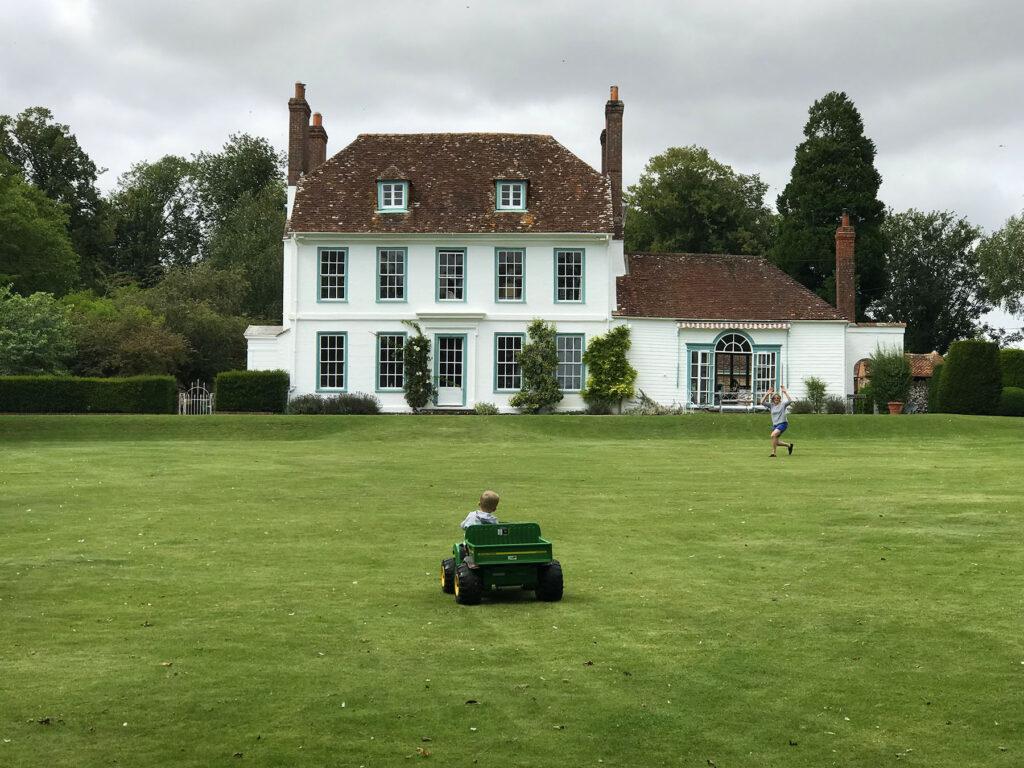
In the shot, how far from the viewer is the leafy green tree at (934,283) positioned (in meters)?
79.6

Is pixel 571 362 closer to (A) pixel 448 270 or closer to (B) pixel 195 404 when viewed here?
(A) pixel 448 270

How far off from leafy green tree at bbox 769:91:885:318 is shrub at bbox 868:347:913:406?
16.5 metres

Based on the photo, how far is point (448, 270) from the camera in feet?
150

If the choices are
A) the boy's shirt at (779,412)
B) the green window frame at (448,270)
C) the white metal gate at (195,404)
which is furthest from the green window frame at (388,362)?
the boy's shirt at (779,412)

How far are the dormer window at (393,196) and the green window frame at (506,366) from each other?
18.7 feet

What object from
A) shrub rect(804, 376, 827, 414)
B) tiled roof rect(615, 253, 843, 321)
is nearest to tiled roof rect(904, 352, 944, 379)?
tiled roof rect(615, 253, 843, 321)

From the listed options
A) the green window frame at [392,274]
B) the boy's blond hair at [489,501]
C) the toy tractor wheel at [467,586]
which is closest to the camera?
the toy tractor wheel at [467,586]

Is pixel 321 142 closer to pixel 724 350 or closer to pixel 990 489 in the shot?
pixel 724 350

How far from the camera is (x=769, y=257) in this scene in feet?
221

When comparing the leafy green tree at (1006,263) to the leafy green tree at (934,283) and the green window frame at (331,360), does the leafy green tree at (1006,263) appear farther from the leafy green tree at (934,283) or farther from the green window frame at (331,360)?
the green window frame at (331,360)

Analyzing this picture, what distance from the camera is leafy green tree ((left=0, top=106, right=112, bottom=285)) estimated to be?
260ft

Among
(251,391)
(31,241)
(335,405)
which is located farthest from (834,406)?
(31,241)

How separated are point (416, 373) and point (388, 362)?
4.22 feet

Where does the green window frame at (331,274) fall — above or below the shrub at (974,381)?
above
